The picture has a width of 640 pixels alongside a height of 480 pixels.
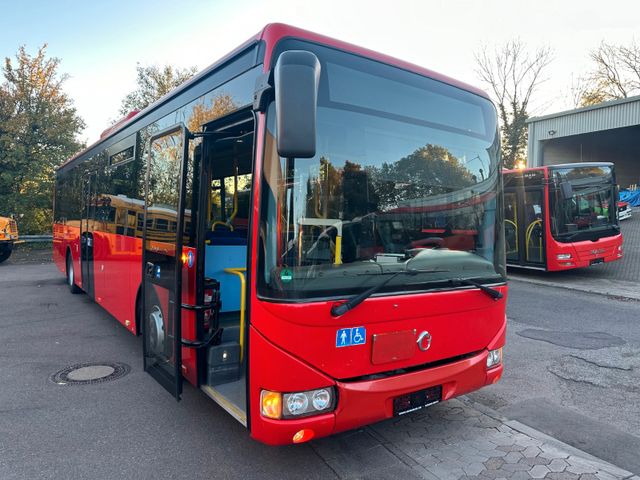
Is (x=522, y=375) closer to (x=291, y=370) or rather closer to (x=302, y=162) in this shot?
(x=291, y=370)

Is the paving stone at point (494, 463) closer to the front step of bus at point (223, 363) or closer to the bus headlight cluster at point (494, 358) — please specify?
the bus headlight cluster at point (494, 358)

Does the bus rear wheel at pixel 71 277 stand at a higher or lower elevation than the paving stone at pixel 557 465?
higher

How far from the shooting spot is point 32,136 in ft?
66.2

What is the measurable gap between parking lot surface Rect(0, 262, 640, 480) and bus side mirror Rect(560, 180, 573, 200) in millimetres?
8929

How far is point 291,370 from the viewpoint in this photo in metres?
2.75

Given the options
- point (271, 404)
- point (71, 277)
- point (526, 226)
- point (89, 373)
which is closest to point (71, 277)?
point (71, 277)

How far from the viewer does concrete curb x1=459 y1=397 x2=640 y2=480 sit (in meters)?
3.09

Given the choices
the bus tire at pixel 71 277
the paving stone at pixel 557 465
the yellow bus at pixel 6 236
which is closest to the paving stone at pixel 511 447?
the paving stone at pixel 557 465

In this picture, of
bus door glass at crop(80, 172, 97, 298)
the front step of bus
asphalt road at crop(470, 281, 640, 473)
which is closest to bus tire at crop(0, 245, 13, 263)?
bus door glass at crop(80, 172, 97, 298)

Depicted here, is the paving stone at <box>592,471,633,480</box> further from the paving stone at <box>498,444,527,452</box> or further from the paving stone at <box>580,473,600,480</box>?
the paving stone at <box>498,444,527,452</box>

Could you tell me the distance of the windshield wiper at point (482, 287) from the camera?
335cm

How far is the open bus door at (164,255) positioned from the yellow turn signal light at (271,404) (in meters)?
0.96

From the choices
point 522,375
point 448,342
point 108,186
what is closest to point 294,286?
point 448,342

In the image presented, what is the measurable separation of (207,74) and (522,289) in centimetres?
949
